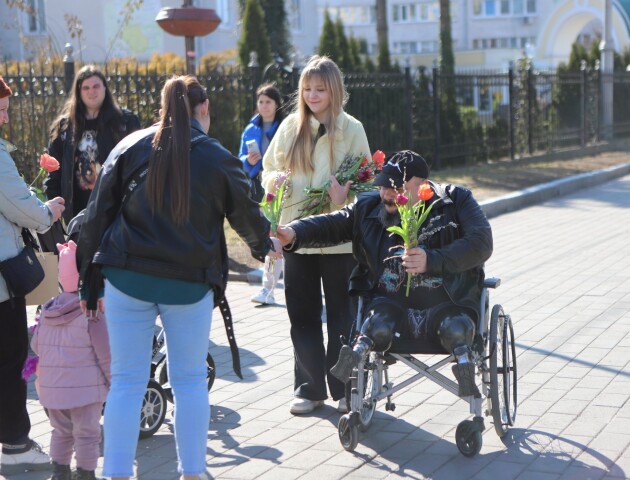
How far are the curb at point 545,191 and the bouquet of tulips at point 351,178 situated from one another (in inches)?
348

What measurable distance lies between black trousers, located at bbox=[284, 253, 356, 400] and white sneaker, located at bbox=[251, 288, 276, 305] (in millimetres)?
3158

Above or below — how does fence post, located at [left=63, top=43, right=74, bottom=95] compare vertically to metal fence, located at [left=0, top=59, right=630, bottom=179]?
above

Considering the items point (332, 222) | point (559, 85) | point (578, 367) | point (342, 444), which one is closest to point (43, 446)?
point (342, 444)

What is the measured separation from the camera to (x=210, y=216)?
404 cm

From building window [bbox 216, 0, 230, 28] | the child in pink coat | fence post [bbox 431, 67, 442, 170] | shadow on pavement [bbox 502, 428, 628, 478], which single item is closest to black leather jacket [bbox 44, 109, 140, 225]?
the child in pink coat

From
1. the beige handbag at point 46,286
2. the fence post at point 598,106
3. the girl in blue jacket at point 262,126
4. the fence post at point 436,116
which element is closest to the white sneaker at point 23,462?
the beige handbag at point 46,286

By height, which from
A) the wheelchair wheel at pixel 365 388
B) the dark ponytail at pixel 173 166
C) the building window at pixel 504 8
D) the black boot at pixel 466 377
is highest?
the building window at pixel 504 8

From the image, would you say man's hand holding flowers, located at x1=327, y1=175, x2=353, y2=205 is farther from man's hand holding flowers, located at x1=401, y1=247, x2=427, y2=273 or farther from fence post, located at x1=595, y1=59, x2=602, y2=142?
fence post, located at x1=595, y1=59, x2=602, y2=142

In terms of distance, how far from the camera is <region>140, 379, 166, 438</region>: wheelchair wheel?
5262mm

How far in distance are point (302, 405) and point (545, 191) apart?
39.0 ft

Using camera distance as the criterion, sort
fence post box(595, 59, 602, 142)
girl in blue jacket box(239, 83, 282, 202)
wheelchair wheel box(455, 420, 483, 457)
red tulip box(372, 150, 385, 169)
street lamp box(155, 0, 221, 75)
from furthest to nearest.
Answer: fence post box(595, 59, 602, 142) < street lamp box(155, 0, 221, 75) < girl in blue jacket box(239, 83, 282, 202) < red tulip box(372, 150, 385, 169) < wheelchair wheel box(455, 420, 483, 457)

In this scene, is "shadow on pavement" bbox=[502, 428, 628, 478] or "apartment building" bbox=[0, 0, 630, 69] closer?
"shadow on pavement" bbox=[502, 428, 628, 478]

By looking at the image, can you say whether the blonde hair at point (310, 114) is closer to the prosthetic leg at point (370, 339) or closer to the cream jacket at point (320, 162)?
the cream jacket at point (320, 162)

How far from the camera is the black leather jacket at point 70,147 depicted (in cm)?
640
